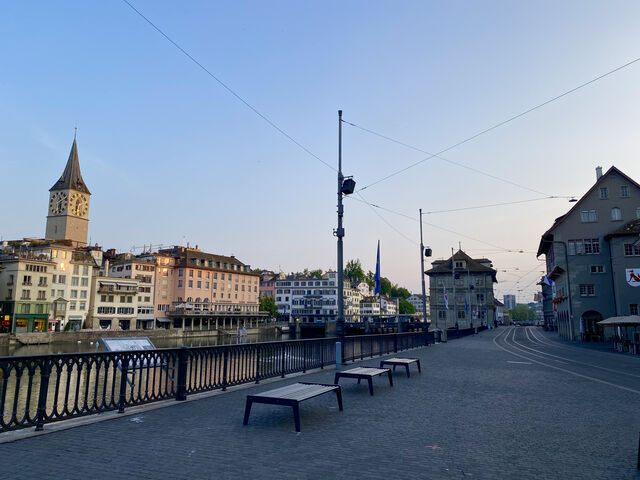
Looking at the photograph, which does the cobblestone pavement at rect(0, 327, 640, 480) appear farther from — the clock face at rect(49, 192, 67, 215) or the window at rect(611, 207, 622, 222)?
the clock face at rect(49, 192, 67, 215)

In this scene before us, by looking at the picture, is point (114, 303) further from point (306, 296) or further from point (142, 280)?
point (306, 296)

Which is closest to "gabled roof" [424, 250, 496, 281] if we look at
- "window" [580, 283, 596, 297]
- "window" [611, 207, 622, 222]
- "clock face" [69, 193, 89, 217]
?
"window" [580, 283, 596, 297]

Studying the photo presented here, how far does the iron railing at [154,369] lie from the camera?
23.0ft

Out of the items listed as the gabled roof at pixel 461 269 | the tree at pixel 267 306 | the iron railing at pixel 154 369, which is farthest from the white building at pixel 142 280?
the iron railing at pixel 154 369

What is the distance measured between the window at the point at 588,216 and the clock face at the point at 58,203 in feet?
408

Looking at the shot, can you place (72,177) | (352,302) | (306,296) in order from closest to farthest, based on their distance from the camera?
1. (72,177)
2. (306,296)
3. (352,302)

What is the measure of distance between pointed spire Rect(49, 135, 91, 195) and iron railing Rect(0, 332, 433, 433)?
12203cm

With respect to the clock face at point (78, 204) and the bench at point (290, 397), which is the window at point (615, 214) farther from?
the clock face at point (78, 204)

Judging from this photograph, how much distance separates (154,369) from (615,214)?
172 ft

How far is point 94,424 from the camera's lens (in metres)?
7.51

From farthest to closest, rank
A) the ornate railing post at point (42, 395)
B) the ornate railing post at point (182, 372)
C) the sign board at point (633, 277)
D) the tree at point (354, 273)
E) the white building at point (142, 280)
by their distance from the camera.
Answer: the tree at point (354, 273) → the white building at point (142, 280) → the sign board at point (633, 277) → the ornate railing post at point (182, 372) → the ornate railing post at point (42, 395)

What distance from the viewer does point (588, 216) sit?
48406 millimetres

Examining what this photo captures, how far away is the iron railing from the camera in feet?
23.0

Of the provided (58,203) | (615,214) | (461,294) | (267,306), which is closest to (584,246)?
(615,214)
